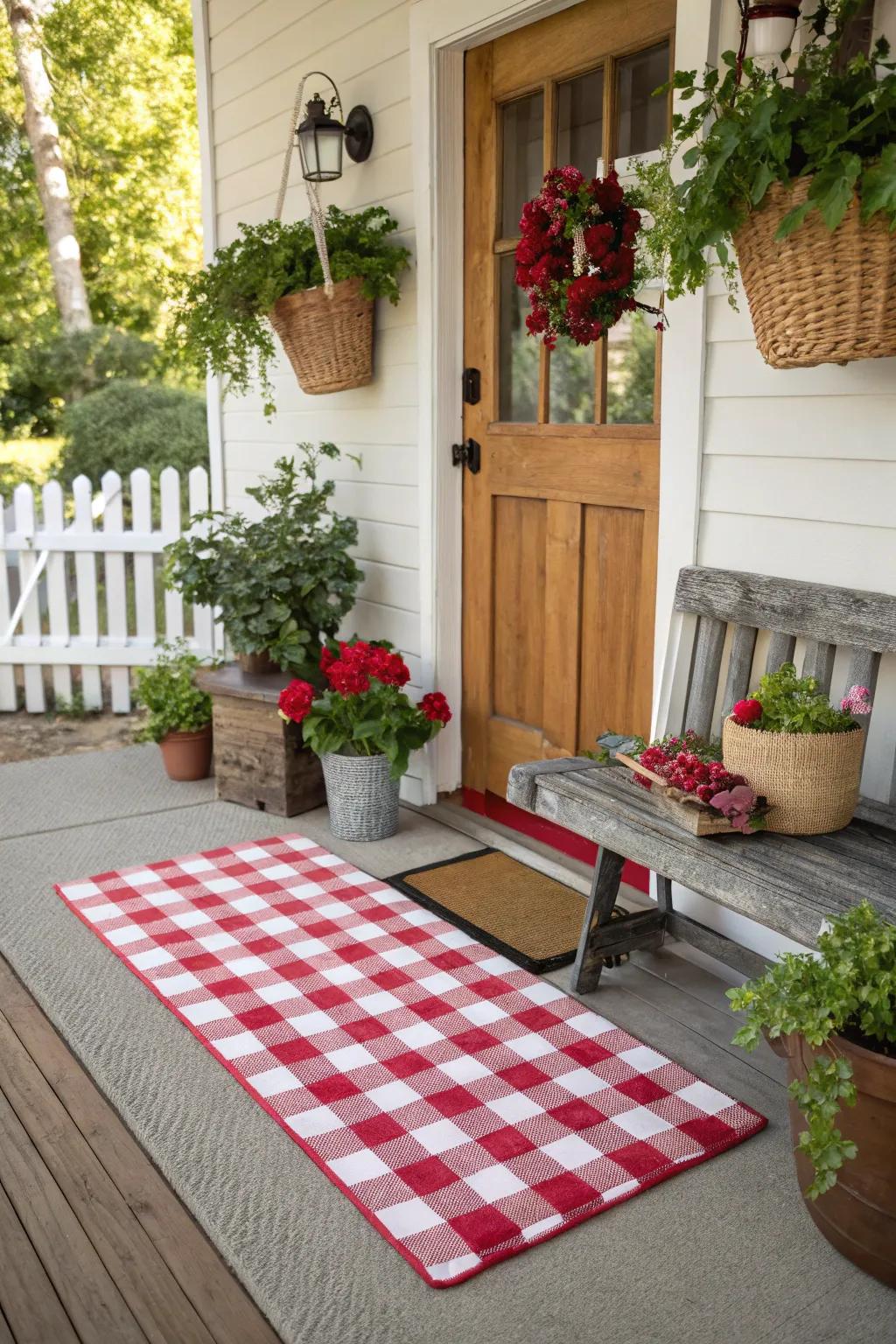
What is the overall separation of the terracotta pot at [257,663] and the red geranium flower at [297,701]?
36 cm

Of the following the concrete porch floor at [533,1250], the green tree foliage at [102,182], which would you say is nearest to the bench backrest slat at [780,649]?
the concrete porch floor at [533,1250]

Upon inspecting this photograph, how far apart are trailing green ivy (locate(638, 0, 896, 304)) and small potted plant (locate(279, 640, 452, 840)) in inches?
66.7

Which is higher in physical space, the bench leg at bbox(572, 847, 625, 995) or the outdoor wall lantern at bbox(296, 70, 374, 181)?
the outdoor wall lantern at bbox(296, 70, 374, 181)

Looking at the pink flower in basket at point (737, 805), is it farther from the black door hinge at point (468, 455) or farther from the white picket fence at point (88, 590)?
the white picket fence at point (88, 590)

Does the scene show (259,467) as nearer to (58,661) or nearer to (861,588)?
(58,661)

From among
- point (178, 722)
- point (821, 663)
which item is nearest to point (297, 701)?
point (178, 722)

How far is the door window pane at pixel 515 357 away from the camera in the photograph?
3.55 m

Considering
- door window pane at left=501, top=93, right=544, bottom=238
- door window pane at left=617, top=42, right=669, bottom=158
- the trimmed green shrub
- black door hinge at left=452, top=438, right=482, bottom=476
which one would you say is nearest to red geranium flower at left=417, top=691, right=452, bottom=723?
black door hinge at left=452, top=438, right=482, bottom=476

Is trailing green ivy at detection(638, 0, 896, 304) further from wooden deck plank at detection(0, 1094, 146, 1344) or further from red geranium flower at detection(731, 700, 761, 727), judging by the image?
wooden deck plank at detection(0, 1094, 146, 1344)

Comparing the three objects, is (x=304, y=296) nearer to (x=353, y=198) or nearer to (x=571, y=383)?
(x=353, y=198)

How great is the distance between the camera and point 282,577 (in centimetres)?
396

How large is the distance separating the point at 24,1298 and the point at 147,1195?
0.90 ft

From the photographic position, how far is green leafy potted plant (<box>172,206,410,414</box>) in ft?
12.1

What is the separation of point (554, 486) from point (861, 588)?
116 centimetres
